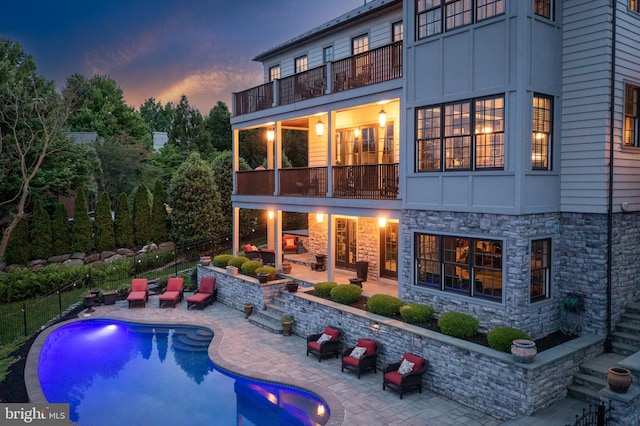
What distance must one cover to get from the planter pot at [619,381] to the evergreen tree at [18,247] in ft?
94.4

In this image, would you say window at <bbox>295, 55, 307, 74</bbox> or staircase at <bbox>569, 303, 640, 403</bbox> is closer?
staircase at <bbox>569, 303, 640, 403</bbox>

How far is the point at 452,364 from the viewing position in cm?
1107

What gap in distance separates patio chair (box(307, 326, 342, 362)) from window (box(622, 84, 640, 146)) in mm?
9537

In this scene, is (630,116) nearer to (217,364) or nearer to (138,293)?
(217,364)

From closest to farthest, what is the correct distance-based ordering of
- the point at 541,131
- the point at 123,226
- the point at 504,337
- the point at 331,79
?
the point at 504,337, the point at 541,131, the point at 331,79, the point at 123,226

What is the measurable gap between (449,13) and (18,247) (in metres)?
26.3

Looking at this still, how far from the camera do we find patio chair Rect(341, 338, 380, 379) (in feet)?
40.6

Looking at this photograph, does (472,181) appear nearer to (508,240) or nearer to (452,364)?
(508,240)

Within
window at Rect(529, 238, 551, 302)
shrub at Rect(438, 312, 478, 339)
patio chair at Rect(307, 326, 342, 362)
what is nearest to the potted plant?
patio chair at Rect(307, 326, 342, 362)

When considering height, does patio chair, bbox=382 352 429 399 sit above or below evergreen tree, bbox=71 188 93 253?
below

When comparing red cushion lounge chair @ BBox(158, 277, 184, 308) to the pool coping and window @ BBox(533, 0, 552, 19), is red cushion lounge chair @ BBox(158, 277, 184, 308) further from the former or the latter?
window @ BBox(533, 0, 552, 19)

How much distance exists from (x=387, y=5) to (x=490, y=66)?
21.6 feet

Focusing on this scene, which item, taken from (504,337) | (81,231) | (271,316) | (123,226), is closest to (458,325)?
(504,337)

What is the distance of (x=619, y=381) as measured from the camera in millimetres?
8891
